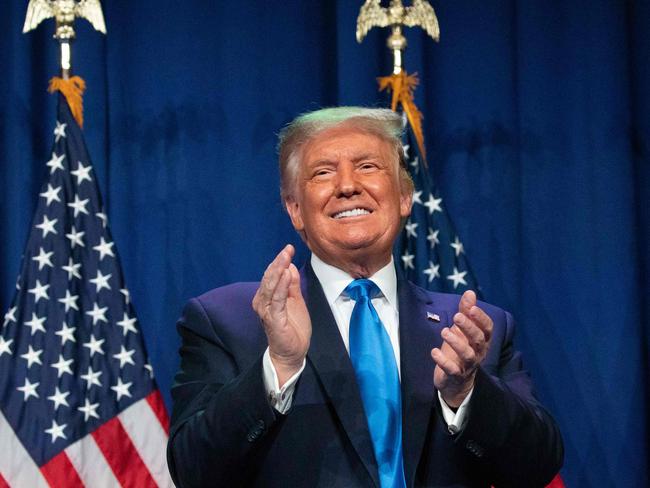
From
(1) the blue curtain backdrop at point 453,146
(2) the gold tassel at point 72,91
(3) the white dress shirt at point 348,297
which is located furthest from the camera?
(1) the blue curtain backdrop at point 453,146

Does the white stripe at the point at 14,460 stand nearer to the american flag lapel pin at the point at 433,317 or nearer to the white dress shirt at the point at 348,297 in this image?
the white dress shirt at the point at 348,297

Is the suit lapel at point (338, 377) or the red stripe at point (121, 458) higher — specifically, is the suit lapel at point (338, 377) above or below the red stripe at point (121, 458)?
above

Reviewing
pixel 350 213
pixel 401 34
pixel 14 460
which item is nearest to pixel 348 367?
pixel 350 213

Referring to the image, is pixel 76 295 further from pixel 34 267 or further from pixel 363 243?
pixel 363 243

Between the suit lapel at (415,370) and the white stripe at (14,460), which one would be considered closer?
the suit lapel at (415,370)

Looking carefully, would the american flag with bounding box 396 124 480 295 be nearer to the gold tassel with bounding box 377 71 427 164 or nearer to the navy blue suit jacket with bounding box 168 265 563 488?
the gold tassel with bounding box 377 71 427 164

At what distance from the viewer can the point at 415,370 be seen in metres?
2.06

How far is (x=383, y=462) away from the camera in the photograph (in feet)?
6.50

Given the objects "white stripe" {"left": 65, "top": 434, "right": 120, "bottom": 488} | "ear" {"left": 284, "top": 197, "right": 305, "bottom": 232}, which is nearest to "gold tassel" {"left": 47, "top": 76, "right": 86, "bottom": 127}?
"white stripe" {"left": 65, "top": 434, "right": 120, "bottom": 488}

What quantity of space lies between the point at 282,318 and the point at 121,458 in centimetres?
136

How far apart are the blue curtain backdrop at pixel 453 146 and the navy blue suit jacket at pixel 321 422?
1.48 metres

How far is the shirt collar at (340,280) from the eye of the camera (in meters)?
2.21

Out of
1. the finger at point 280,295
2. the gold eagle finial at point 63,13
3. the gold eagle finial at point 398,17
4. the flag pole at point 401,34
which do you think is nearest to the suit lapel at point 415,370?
the finger at point 280,295

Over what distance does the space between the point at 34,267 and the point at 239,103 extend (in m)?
1.00
